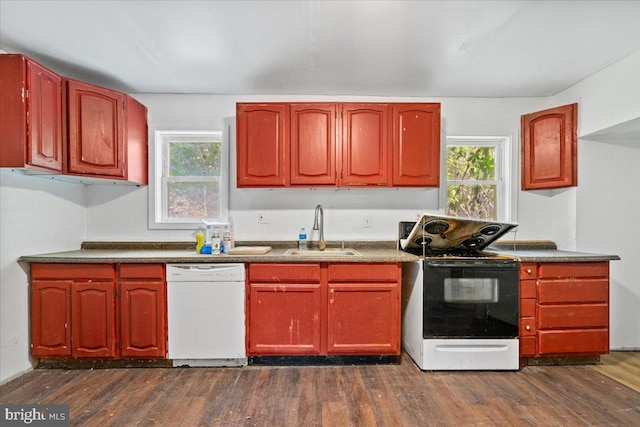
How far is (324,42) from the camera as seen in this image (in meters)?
2.11

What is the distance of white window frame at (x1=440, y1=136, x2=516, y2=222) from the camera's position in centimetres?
311

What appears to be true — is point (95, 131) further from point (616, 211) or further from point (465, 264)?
point (616, 211)

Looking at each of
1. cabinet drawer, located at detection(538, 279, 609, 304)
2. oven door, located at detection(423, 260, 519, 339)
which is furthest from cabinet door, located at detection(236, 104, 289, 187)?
cabinet drawer, located at detection(538, 279, 609, 304)

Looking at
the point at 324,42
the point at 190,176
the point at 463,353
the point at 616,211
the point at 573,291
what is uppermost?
the point at 324,42

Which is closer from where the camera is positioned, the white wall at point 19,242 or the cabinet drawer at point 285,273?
the white wall at point 19,242

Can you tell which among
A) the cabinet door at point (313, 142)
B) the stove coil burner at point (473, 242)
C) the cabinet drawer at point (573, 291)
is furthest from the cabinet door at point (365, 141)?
the cabinet drawer at point (573, 291)

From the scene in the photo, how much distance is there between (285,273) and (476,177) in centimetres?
220

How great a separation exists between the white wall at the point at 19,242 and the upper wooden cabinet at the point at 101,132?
37 cm

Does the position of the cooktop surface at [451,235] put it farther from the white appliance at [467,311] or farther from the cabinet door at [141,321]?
the cabinet door at [141,321]

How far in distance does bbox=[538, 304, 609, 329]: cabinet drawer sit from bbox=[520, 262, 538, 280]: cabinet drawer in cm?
26

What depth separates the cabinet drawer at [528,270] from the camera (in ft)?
8.04

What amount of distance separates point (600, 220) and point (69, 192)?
4757 mm

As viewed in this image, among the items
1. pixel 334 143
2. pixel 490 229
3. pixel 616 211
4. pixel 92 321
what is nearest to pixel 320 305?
pixel 334 143

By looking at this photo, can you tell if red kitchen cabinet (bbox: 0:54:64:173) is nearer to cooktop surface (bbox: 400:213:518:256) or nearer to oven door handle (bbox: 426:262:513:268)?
cooktop surface (bbox: 400:213:518:256)
